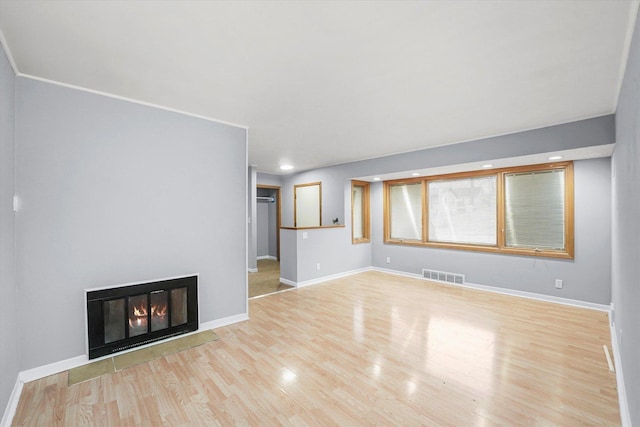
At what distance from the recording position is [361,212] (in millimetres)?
6738

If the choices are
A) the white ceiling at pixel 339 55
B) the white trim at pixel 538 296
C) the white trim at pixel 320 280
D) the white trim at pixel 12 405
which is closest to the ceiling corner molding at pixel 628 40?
the white ceiling at pixel 339 55

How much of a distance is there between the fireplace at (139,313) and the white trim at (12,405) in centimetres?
46

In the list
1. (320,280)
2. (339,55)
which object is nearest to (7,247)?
(339,55)

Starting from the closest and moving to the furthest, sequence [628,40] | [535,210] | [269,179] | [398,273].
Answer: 1. [628,40]
2. [535,210]
3. [398,273]
4. [269,179]

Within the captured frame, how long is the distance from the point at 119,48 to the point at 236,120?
155 cm

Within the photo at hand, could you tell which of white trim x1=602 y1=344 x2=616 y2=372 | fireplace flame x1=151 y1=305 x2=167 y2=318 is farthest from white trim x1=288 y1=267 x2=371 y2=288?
white trim x1=602 y1=344 x2=616 y2=372

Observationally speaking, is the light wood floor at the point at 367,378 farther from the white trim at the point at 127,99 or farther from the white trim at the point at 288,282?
the white trim at the point at 127,99

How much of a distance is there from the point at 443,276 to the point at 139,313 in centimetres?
501

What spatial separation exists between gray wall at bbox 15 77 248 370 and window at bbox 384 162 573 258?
12.9 ft

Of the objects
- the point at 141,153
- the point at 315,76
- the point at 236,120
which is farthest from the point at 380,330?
the point at 141,153

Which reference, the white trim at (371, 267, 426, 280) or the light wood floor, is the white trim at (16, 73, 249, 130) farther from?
the white trim at (371, 267, 426, 280)

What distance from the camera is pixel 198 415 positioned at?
75.9 inches

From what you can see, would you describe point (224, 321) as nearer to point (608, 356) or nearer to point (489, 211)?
point (608, 356)

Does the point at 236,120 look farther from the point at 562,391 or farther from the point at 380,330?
the point at 562,391
